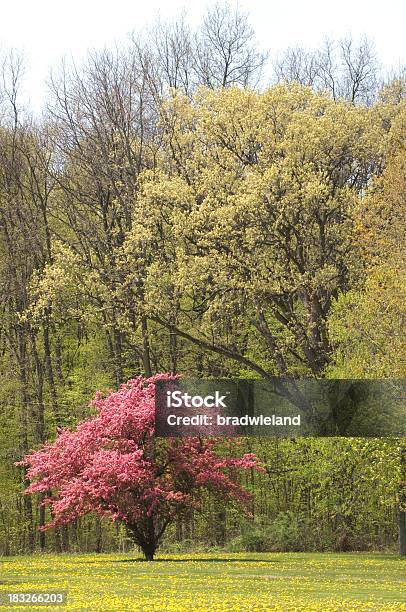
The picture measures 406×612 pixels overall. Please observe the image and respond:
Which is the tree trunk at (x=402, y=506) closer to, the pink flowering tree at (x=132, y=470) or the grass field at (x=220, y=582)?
the grass field at (x=220, y=582)

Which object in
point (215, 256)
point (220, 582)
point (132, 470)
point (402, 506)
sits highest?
point (215, 256)

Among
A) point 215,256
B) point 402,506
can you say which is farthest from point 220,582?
point 215,256

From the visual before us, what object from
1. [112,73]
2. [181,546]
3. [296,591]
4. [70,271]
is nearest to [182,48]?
[112,73]

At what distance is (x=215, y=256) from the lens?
33031 mm

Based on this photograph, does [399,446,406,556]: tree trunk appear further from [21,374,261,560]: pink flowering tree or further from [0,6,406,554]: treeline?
[21,374,261,560]: pink flowering tree

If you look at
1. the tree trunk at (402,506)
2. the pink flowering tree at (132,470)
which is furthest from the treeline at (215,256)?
the pink flowering tree at (132,470)

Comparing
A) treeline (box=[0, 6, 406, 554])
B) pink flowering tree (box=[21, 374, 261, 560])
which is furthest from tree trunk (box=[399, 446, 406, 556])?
pink flowering tree (box=[21, 374, 261, 560])

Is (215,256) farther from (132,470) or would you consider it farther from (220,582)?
(220,582)

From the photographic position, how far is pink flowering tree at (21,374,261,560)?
94.4 feet

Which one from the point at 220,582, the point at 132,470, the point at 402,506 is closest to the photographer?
the point at 220,582

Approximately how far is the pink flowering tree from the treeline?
390 centimetres

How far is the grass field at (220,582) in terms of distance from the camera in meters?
17.4

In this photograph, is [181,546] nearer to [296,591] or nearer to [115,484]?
[115,484]

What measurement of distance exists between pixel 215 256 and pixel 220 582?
13161mm
